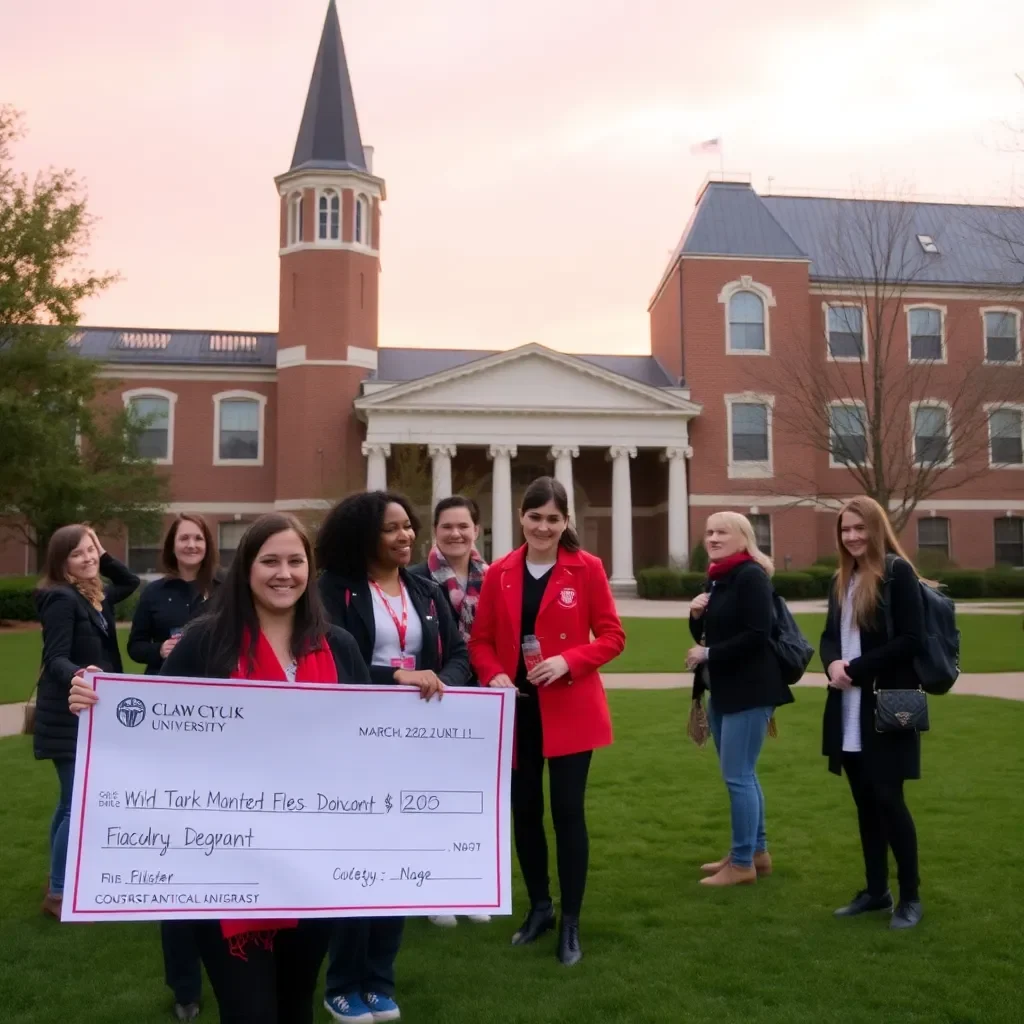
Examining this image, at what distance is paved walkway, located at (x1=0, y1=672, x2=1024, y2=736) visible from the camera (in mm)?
13508

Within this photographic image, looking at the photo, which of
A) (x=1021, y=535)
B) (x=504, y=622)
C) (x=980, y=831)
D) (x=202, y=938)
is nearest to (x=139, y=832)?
(x=202, y=938)

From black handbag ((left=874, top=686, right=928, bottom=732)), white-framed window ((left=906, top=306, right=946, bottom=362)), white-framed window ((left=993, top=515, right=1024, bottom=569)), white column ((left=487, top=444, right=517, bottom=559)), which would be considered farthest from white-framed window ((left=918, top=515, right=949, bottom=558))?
black handbag ((left=874, top=686, right=928, bottom=732))

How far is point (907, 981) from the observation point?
4531mm

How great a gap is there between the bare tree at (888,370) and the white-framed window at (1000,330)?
1.87 feet

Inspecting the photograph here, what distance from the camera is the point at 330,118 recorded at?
40750 millimetres

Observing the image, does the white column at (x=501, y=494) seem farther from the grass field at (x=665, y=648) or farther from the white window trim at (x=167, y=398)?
the white window trim at (x=167, y=398)

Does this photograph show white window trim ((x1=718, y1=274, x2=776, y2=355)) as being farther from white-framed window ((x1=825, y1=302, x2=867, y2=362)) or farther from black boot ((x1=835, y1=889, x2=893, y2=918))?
black boot ((x1=835, y1=889, x2=893, y2=918))

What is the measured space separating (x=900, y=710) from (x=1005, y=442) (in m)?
40.0

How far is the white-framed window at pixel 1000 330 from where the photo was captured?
41594 millimetres

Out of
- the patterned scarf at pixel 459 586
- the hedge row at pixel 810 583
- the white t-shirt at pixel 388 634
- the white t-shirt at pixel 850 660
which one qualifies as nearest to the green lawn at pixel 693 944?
the white t-shirt at pixel 850 660

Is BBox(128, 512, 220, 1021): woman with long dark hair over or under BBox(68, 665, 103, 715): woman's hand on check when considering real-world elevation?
over

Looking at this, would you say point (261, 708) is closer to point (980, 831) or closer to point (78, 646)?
point (78, 646)

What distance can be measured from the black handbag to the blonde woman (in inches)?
28.2

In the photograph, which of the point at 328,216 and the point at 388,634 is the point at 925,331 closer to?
the point at 328,216
